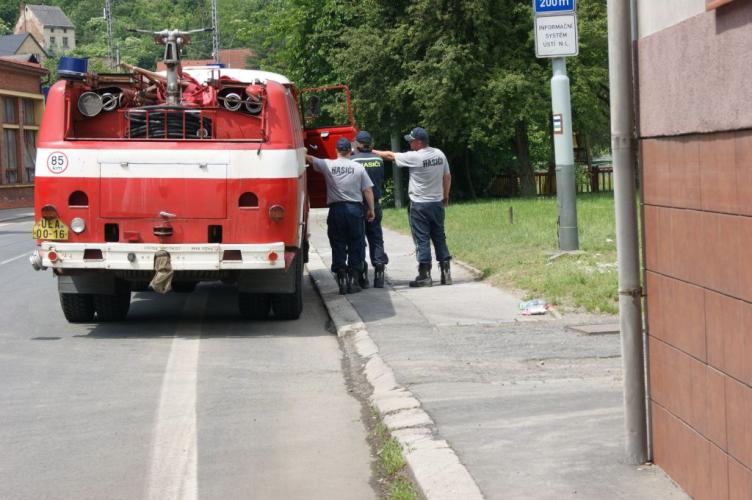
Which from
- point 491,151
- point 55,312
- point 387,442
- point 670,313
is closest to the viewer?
point 670,313

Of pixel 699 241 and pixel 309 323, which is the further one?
pixel 309 323

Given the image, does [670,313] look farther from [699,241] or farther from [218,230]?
[218,230]

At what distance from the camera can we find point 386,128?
4272 cm

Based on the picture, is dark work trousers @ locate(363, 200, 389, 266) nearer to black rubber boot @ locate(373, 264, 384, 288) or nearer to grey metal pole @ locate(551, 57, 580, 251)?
black rubber boot @ locate(373, 264, 384, 288)

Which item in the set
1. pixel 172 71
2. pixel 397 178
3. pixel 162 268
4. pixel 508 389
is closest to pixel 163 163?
pixel 162 268

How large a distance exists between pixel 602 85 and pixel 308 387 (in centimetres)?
3447

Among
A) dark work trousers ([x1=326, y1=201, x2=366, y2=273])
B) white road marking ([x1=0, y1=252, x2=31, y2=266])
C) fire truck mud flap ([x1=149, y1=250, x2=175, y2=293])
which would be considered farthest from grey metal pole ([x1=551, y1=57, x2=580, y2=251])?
white road marking ([x1=0, y1=252, x2=31, y2=266])

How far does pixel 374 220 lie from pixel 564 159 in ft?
9.83

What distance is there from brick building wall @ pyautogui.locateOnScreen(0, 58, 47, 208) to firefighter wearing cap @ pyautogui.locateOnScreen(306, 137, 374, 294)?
4532 cm

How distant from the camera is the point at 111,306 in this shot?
40.3 ft

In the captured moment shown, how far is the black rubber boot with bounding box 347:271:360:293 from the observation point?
1409cm

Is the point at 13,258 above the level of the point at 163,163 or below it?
below

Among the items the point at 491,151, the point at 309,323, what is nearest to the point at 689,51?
the point at 309,323

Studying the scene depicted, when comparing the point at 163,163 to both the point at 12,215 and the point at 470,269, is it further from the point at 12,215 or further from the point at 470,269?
the point at 12,215
